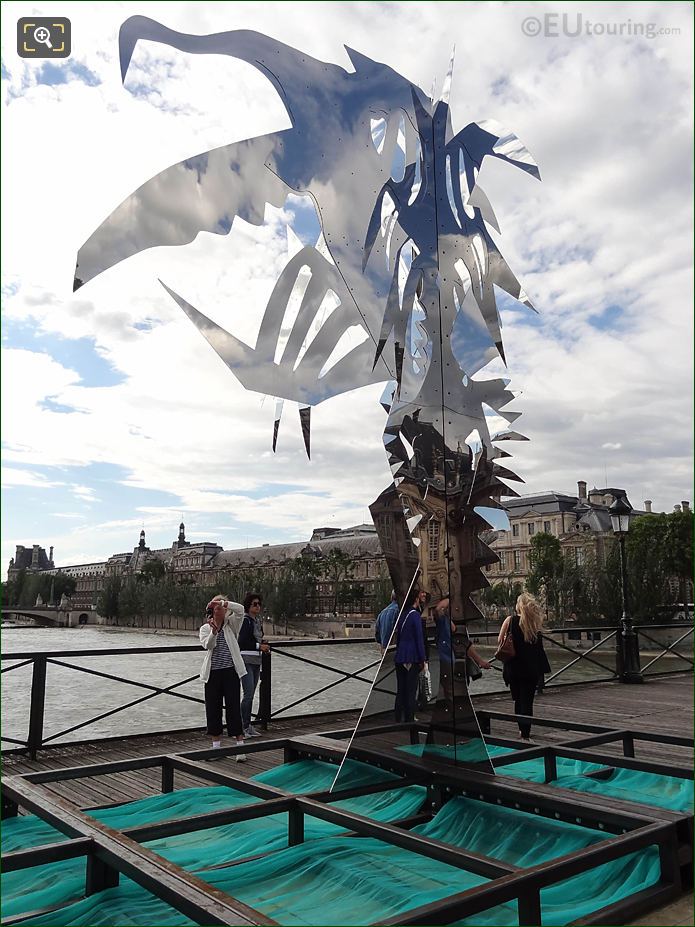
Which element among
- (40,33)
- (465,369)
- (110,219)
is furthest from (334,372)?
(40,33)

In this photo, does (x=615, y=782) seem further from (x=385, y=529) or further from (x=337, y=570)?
(x=337, y=570)

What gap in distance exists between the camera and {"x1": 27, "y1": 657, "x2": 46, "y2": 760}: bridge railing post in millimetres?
6621

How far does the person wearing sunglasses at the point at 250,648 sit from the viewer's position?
7.02 m

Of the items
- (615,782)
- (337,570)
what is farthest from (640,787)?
(337,570)

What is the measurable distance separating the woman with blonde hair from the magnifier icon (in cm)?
572

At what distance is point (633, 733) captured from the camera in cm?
545

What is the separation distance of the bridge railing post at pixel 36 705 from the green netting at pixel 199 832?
243 cm

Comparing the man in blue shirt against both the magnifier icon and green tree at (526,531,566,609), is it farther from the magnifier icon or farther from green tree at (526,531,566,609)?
green tree at (526,531,566,609)

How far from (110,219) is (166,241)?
31 cm

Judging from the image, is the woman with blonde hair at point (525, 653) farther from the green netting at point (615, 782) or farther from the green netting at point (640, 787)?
the green netting at point (640, 787)

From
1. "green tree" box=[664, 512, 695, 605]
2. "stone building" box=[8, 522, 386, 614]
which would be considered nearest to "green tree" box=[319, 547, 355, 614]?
"stone building" box=[8, 522, 386, 614]

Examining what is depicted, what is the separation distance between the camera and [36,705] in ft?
21.8

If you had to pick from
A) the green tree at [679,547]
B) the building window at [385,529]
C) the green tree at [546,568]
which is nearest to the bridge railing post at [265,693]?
the building window at [385,529]

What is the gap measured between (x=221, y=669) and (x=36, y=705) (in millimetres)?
1682
